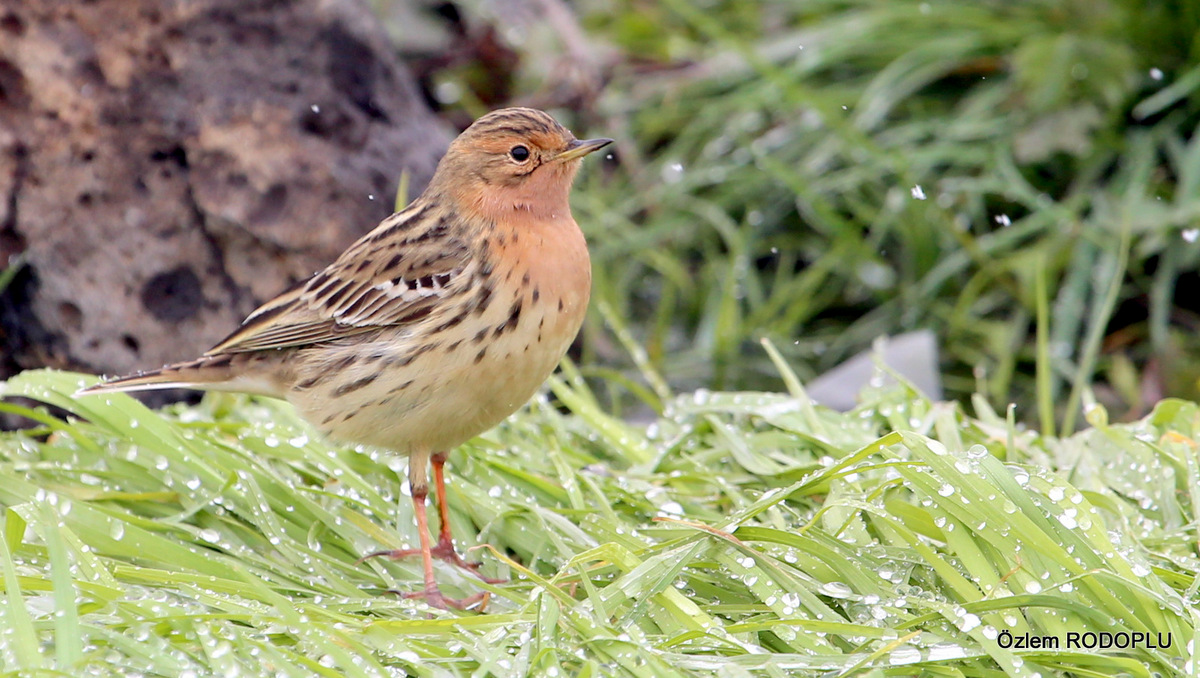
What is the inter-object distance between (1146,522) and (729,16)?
5843mm

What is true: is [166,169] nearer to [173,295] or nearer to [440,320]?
[173,295]

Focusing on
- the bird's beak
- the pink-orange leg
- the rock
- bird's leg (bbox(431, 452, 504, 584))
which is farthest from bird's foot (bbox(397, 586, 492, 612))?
the rock

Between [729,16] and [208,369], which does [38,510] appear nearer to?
[208,369]

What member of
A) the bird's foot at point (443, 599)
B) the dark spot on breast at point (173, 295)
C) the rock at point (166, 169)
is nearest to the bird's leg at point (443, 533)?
the bird's foot at point (443, 599)

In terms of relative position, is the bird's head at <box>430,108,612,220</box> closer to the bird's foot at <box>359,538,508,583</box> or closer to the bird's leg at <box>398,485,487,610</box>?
the bird's leg at <box>398,485,487,610</box>

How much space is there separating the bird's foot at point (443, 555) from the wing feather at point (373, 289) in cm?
73

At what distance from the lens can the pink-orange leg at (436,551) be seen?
13.5 feet

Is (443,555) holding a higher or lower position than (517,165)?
lower

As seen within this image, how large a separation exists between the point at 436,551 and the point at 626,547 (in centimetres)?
71

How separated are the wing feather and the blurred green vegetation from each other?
274cm

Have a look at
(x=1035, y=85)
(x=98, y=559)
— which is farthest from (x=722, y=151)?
(x=98, y=559)

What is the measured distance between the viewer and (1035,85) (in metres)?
7.56

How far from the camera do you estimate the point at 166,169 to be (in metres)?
6.20

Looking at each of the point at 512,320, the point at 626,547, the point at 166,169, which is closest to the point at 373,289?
the point at 512,320
